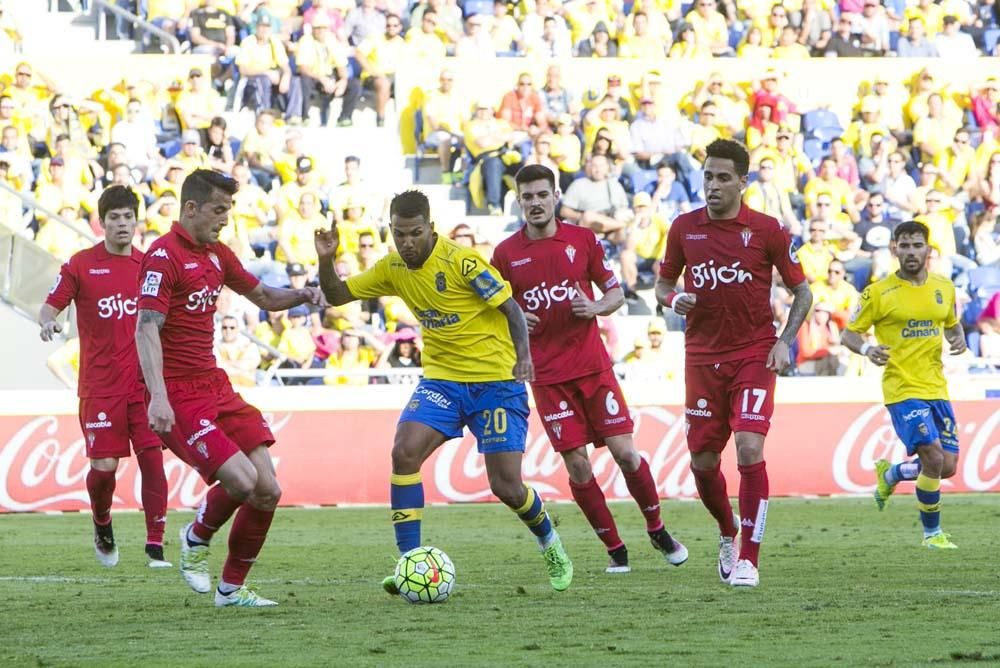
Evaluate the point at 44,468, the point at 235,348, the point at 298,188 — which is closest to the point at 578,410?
the point at 44,468

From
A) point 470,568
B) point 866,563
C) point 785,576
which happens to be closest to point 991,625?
point 785,576

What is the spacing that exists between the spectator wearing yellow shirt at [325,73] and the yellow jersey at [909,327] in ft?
41.2

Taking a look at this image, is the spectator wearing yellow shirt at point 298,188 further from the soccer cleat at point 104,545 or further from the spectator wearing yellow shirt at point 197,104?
the soccer cleat at point 104,545

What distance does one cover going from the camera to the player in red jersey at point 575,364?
11.2 m

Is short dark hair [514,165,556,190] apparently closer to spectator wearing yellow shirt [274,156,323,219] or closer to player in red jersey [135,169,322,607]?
player in red jersey [135,169,322,607]

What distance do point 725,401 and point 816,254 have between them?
483 inches

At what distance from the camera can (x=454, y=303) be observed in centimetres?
970

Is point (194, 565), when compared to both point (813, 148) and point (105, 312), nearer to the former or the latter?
point (105, 312)

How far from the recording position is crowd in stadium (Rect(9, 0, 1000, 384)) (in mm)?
21172

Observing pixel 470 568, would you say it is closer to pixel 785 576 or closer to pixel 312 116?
pixel 785 576

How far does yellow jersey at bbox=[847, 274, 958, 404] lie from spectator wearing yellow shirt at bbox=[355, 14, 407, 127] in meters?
12.6

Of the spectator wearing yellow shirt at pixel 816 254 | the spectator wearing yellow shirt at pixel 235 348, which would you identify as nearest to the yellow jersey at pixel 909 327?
the spectator wearing yellow shirt at pixel 235 348

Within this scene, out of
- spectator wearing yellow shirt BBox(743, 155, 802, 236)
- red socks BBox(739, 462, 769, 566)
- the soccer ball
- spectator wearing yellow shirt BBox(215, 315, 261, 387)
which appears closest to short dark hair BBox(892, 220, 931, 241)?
red socks BBox(739, 462, 769, 566)

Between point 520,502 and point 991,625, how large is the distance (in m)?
2.88
